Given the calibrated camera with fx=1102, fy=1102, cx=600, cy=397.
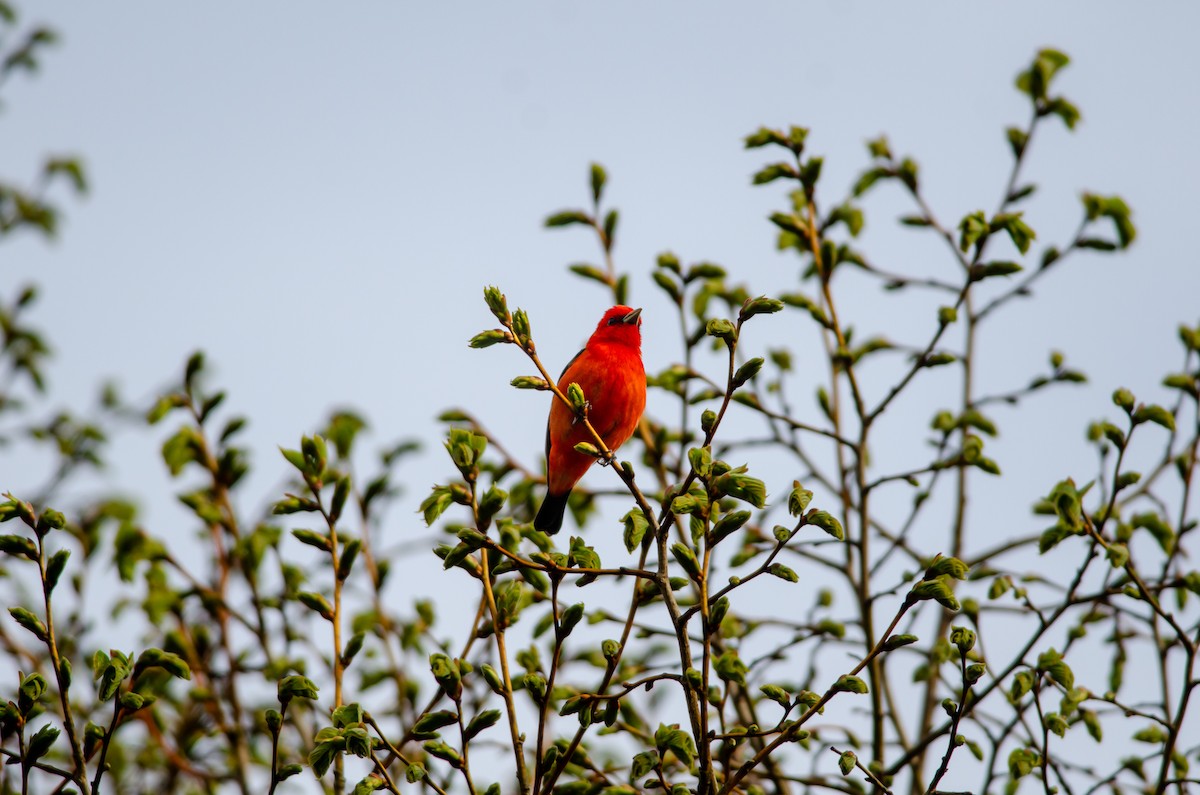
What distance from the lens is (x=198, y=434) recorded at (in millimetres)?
4621

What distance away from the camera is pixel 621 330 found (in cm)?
546

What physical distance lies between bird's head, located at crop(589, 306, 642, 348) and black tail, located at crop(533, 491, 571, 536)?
0.82m

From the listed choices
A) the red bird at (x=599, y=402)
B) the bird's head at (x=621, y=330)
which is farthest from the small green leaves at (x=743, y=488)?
the bird's head at (x=621, y=330)

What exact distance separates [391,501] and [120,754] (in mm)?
1900

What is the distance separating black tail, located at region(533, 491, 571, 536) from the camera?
5234 mm

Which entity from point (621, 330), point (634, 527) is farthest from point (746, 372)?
point (621, 330)

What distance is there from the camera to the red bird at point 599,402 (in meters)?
4.73

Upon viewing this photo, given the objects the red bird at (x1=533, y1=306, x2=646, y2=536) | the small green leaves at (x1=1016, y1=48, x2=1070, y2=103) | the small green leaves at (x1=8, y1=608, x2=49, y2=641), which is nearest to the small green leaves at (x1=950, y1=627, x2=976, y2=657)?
the red bird at (x1=533, y1=306, x2=646, y2=536)

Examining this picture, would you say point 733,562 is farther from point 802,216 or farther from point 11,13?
point 11,13

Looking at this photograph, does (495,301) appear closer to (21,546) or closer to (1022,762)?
(21,546)

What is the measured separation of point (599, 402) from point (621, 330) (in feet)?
2.53

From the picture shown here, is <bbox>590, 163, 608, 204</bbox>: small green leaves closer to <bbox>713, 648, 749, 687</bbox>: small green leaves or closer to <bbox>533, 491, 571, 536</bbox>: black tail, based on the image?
<bbox>533, 491, 571, 536</bbox>: black tail

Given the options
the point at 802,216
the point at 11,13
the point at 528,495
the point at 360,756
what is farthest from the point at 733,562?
the point at 11,13

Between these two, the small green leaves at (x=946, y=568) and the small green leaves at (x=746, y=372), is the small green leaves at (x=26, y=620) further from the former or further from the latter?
the small green leaves at (x=946, y=568)
